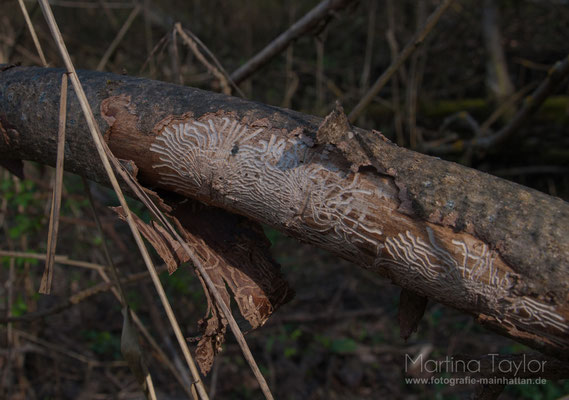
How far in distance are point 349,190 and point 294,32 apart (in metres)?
1.33

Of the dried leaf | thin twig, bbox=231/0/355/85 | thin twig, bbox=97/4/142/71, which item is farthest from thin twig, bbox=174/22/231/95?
the dried leaf

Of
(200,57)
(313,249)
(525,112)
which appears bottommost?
(313,249)

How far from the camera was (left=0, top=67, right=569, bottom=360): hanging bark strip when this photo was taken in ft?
2.72

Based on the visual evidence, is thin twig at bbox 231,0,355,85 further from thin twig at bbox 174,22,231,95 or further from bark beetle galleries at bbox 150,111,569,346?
bark beetle galleries at bbox 150,111,569,346

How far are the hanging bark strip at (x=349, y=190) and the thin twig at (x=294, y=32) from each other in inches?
39.9

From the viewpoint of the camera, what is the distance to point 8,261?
2.51 meters

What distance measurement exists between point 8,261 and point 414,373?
8.46 ft

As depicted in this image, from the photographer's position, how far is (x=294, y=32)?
2025 millimetres

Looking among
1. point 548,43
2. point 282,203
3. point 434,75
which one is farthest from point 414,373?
point 548,43

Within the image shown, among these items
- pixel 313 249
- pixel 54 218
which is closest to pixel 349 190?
pixel 54 218

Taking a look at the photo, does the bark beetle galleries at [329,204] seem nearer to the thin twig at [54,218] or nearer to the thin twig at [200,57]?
the thin twig at [54,218]

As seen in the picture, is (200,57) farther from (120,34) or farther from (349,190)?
(349,190)

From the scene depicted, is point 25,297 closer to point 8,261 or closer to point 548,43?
point 8,261

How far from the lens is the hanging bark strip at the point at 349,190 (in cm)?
83
